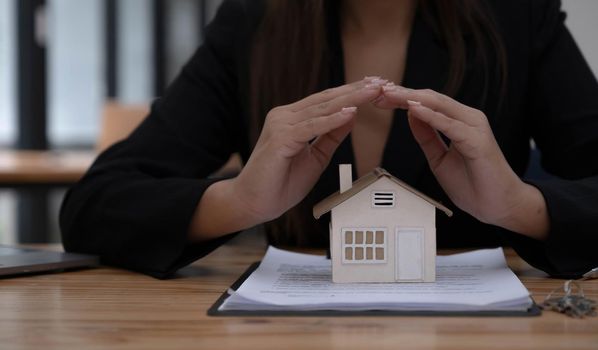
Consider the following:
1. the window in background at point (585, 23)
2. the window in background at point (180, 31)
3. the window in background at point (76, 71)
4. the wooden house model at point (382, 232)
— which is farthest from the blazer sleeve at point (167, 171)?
the window in background at point (180, 31)

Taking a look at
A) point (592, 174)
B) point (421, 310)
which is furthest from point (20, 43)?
point (421, 310)

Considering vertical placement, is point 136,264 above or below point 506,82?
below

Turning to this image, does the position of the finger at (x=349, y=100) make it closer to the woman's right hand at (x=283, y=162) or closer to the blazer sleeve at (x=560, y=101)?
the woman's right hand at (x=283, y=162)

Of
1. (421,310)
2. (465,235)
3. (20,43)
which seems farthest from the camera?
(20,43)

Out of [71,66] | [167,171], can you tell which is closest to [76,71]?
[71,66]

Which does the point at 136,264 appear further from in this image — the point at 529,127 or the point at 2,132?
the point at 2,132

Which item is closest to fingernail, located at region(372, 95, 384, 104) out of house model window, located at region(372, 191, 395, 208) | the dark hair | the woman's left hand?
the woman's left hand

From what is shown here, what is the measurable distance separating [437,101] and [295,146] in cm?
15

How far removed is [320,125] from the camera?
2.65ft

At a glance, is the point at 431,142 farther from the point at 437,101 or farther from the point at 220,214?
the point at 220,214

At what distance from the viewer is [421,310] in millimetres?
657

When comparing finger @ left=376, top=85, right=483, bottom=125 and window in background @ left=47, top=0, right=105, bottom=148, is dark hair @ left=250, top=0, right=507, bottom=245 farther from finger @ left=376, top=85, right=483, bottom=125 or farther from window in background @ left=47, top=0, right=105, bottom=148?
window in background @ left=47, top=0, right=105, bottom=148

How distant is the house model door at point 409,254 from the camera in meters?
0.79

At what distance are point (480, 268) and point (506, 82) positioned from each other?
455 mm
